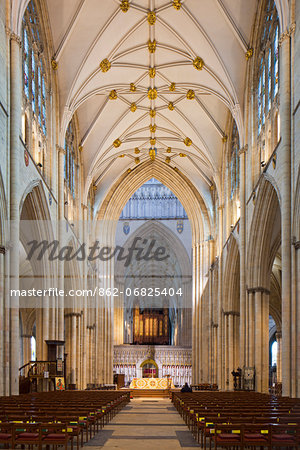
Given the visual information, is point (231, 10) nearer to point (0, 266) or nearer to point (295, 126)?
point (295, 126)

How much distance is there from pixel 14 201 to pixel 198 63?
13.2 meters

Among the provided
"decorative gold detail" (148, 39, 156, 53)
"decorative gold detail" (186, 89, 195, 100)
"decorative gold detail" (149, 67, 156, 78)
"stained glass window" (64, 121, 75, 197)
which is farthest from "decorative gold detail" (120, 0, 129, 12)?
"stained glass window" (64, 121, 75, 197)

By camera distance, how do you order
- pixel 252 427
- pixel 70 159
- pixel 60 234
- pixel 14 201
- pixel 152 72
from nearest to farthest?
pixel 252 427, pixel 14 201, pixel 60 234, pixel 152 72, pixel 70 159

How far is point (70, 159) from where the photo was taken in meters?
33.4

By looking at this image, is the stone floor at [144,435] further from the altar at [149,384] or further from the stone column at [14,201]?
the altar at [149,384]

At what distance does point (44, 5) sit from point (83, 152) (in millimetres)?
12894

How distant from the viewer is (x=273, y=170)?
20.7 m

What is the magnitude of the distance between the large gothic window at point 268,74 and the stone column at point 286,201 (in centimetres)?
284

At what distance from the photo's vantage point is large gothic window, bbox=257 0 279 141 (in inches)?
867

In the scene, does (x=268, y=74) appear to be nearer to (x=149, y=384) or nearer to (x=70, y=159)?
(x=70, y=159)

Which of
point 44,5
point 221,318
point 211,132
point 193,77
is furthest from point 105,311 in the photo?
point 44,5

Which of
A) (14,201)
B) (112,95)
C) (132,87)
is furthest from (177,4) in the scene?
(14,201)

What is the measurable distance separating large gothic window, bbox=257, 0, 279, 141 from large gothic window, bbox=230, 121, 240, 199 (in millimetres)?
5565

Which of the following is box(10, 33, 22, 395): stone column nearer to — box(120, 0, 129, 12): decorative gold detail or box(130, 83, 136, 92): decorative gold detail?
box(120, 0, 129, 12): decorative gold detail
